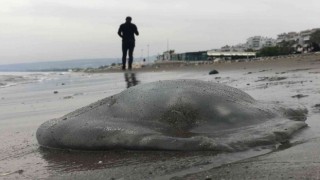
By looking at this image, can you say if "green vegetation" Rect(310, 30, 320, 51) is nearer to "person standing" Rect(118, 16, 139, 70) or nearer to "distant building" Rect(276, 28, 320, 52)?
Result: "distant building" Rect(276, 28, 320, 52)

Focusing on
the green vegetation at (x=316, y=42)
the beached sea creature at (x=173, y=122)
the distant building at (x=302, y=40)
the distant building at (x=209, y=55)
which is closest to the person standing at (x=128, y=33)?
the beached sea creature at (x=173, y=122)

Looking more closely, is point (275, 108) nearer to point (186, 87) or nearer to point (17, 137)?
point (186, 87)

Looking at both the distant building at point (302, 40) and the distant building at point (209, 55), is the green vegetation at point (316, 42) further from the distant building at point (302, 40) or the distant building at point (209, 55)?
the distant building at point (209, 55)

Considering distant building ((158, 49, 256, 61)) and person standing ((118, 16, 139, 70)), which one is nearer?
person standing ((118, 16, 139, 70))

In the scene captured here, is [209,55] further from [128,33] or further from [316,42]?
[128,33]

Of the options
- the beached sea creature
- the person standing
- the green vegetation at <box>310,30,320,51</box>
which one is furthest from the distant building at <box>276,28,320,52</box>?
the beached sea creature

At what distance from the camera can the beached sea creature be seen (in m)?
4.17

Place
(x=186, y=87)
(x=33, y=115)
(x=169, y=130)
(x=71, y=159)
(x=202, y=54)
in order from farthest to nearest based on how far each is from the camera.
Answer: (x=202, y=54) < (x=33, y=115) < (x=186, y=87) < (x=169, y=130) < (x=71, y=159)

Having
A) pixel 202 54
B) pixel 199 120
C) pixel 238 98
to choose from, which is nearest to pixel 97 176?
pixel 199 120

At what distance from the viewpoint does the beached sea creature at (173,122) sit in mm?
4168

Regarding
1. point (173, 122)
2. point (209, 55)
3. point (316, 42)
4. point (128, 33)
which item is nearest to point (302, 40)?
point (209, 55)

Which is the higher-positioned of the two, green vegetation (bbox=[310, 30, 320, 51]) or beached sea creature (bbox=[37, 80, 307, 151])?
green vegetation (bbox=[310, 30, 320, 51])

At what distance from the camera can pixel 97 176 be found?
140 inches

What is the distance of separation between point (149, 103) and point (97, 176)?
1377 mm
